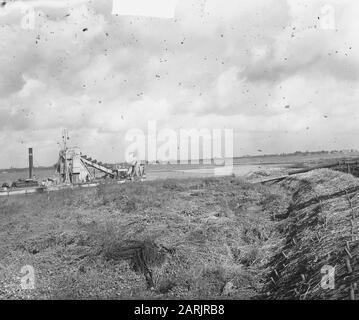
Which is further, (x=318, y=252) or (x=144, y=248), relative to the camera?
(x=144, y=248)

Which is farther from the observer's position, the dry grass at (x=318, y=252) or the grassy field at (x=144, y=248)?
the grassy field at (x=144, y=248)

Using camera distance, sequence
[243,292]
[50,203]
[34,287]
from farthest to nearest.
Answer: [50,203] → [34,287] → [243,292]

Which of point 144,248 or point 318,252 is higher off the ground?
point 318,252

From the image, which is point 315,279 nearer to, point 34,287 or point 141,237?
point 141,237

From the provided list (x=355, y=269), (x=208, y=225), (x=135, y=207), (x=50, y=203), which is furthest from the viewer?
(x=50, y=203)

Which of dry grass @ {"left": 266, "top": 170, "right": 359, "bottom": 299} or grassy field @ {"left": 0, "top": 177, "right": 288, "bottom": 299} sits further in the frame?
grassy field @ {"left": 0, "top": 177, "right": 288, "bottom": 299}

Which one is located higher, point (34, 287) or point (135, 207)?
point (135, 207)

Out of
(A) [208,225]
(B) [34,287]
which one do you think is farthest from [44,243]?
(A) [208,225]
